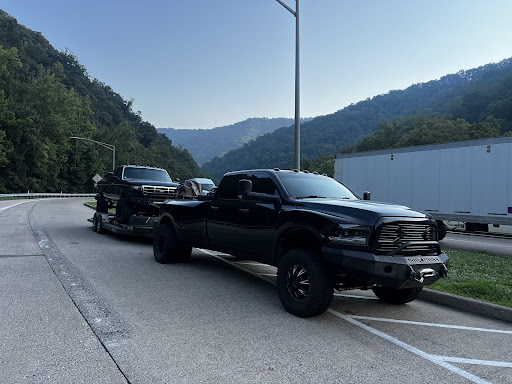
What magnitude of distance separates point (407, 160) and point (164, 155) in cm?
11036

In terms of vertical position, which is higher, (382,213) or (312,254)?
(382,213)

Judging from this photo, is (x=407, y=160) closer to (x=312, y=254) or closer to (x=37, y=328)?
(x=312, y=254)

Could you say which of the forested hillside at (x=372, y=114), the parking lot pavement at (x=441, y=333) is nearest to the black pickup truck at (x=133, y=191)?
the parking lot pavement at (x=441, y=333)

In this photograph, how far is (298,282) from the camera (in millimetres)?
5113

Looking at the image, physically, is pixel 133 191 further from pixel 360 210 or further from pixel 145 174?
pixel 360 210

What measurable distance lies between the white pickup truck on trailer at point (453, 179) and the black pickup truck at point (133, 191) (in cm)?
893

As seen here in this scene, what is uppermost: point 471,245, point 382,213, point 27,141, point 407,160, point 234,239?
point 27,141

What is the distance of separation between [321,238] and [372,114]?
13989 cm

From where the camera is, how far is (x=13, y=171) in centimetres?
5616

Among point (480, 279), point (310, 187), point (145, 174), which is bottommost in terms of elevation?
point (480, 279)

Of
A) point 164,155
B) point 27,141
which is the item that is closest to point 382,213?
point 27,141

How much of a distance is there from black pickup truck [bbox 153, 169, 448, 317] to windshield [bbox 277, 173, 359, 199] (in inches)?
0.7

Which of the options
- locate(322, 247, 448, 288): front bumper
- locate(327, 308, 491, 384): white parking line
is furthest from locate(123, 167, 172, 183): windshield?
locate(322, 247, 448, 288): front bumper

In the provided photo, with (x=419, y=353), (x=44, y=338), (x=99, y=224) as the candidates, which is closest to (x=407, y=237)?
(x=419, y=353)
